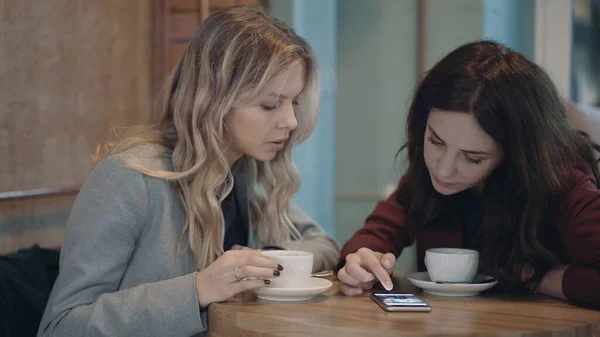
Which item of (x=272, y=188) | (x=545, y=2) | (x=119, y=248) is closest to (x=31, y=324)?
(x=119, y=248)

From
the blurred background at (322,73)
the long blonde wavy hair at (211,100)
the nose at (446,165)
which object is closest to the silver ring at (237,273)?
the long blonde wavy hair at (211,100)

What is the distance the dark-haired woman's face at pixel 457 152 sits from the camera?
1.74 m

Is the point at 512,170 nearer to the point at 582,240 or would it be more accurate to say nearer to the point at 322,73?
the point at 582,240

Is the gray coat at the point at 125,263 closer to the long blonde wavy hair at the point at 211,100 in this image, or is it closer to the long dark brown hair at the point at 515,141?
the long blonde wavy hair at the point at 211,100

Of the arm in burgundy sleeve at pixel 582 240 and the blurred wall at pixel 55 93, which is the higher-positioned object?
the blurred wall at pixel 55 93

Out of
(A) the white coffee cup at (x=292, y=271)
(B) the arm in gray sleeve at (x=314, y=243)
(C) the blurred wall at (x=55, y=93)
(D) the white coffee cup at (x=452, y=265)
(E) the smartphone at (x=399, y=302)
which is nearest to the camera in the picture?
(E) the smartphone at (x=399, y=302)

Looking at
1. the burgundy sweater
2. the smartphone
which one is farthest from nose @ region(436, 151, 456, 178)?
the smartphone

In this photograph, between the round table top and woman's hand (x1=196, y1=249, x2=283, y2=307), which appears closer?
the round table top

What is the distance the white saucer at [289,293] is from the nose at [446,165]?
396 millimetres

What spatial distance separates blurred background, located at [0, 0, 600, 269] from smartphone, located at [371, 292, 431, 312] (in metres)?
0.97

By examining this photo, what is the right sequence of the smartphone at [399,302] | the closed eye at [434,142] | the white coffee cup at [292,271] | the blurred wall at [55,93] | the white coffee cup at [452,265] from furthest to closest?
the blurred wall at [55,93] → the closed eye at [434,142] → the white coffee cup at [452,265] → the white coffee cup at [292,271] → the smartphone at [399,302]

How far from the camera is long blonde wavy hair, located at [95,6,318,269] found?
179cm

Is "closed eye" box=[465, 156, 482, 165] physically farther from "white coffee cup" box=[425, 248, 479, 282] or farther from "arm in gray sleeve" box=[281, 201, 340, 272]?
"arm in gray sleeve" box=[281, 201, 340, 272]

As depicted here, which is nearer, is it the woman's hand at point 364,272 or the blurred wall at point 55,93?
the woman's hand at point 364,272
